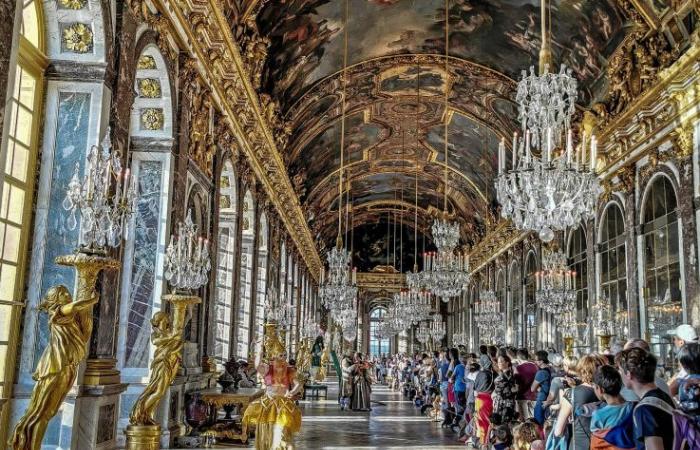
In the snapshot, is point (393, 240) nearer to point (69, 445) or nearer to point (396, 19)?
point (396, 19)

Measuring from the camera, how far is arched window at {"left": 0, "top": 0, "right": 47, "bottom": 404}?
6.14m

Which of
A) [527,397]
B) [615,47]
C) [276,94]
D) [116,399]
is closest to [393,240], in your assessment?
[276,94]

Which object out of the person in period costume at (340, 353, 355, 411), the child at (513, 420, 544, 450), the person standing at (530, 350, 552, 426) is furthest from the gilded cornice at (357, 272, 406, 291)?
the child at (513, 420, 544, 450)

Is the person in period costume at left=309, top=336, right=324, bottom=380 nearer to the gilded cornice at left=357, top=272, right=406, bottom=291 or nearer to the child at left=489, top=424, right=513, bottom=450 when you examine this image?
the child at left=489, top=424, right=513, bottom=450

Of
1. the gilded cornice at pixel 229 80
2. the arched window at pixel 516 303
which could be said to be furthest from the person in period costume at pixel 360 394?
the arched window at pixel 516 303

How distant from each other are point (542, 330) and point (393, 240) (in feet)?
79.8

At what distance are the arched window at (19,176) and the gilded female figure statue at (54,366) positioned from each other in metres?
1.06

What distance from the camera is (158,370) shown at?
293 inches

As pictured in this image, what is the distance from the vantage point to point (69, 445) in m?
6.16

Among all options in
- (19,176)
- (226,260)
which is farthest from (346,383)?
(19,176)

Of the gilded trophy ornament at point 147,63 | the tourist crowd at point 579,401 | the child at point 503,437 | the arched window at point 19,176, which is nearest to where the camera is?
the tourist crowd at point 579,401

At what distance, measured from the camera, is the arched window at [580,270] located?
17.3 metres

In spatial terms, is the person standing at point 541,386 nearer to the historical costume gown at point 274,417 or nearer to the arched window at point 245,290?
the historical costume gown at point 274,417

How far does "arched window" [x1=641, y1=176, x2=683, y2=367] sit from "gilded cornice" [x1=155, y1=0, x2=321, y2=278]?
323 inches
